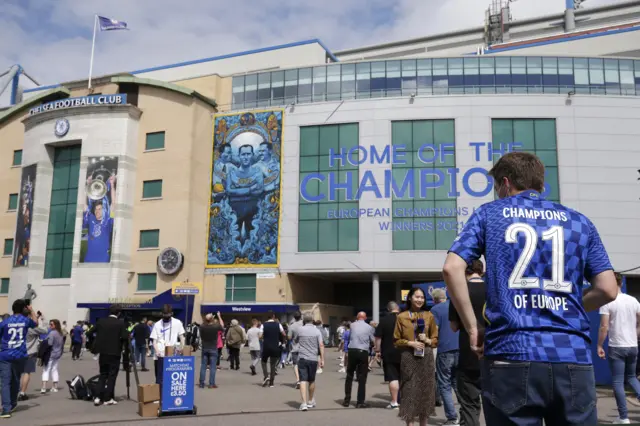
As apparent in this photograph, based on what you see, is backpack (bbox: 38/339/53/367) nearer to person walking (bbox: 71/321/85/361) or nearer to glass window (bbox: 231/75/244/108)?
person walking (bbox: 71/321/85/361)

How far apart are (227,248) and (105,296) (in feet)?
30.6

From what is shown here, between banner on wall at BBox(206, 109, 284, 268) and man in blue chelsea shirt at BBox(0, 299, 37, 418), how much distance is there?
32.8 m

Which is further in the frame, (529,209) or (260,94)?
(260,94)

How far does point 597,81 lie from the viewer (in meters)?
43.8

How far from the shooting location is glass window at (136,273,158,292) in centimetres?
4488

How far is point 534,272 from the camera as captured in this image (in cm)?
291

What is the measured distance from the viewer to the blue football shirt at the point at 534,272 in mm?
2809

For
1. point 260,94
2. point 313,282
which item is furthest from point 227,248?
point 260,94

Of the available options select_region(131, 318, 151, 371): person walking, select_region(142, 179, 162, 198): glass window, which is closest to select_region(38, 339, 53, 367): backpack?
select_region(131, 318, 151, 371): person walking

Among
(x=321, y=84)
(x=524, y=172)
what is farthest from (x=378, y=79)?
(x=524, y=172)

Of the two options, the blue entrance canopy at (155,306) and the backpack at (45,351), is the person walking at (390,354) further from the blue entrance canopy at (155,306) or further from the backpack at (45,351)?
the blue entrance canopy at (155,306)

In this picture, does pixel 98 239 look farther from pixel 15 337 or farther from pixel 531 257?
pixel 531 257

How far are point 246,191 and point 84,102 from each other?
14.6 metres

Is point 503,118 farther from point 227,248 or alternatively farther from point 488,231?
point 488,231
